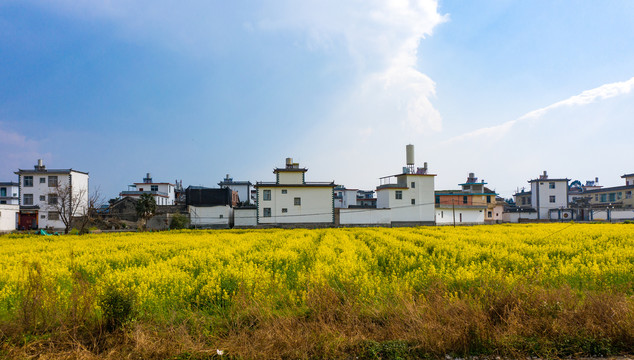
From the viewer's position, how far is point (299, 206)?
43.6m

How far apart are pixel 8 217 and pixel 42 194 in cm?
512

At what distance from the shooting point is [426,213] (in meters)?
46.7

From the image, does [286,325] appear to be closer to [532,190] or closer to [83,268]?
[83,268]

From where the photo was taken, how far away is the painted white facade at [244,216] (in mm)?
43938

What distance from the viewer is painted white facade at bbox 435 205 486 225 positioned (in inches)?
1955

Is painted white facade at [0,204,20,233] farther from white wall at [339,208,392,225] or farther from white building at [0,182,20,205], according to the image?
white wall at [339,208,392,225]

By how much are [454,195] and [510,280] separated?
1948 inches

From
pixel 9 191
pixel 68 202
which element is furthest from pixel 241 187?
pixel 9 191

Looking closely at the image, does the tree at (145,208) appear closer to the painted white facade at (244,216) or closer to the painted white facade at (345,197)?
the painted white facade at (244,216)

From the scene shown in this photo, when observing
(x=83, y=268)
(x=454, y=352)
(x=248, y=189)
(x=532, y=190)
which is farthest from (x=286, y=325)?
(x=532, y=190)

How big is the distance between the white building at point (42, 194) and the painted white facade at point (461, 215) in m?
52.6

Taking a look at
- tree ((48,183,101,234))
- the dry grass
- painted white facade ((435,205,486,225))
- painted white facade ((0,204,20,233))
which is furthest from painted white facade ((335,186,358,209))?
the dry grass

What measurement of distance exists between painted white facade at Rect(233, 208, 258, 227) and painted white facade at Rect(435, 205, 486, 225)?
90.1 ft

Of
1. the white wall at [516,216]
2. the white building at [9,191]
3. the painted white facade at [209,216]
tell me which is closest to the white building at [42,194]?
the painted white facade at [209,216]
